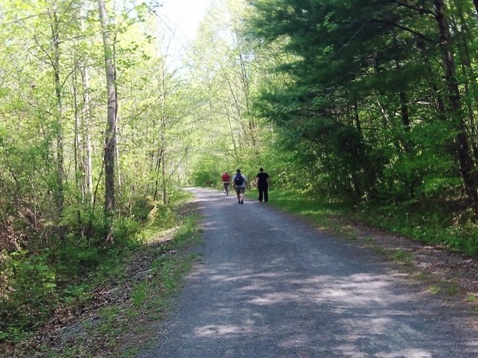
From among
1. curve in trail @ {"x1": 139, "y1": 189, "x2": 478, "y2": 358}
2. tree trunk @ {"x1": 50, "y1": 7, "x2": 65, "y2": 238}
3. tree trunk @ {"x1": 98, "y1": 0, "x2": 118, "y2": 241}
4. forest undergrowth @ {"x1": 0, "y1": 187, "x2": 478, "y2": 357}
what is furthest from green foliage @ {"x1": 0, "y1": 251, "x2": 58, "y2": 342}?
tree trunk @ {"x1": 98, "y1": 0, "x2": 118, "y2": 241}

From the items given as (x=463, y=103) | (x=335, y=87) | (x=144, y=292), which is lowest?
(x=144, y=292)

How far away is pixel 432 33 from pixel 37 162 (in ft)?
37.2

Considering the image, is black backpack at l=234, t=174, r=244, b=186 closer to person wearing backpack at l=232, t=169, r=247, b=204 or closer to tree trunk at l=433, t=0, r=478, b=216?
person wearing backpack at l=232, t=169, r=247, b=204

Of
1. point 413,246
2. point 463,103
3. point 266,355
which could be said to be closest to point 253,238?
point 413,246

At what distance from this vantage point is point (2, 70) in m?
14.4

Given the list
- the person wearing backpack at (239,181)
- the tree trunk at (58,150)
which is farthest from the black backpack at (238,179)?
the tree trunk at (58,150)

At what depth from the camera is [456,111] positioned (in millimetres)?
10039

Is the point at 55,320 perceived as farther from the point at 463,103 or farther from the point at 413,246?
the point at 463,103

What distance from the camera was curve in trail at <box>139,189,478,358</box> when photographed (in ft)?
15.9

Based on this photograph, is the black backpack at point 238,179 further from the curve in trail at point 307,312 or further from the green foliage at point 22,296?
the green foliage at point 22,296

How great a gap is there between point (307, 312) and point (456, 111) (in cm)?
677

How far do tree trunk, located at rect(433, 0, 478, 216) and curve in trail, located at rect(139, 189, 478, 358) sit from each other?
11.5 feet

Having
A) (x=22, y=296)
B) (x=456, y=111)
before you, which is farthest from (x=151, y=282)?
(x=456, y=111)

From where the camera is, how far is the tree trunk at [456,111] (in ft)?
33.4
